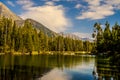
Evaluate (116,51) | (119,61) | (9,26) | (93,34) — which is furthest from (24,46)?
(119,61)

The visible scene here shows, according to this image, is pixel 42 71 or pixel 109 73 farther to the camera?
pixel 42 71

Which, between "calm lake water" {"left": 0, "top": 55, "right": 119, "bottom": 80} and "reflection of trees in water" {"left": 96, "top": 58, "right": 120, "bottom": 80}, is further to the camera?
"reflection of trees in water" {"left": 96, "top": 58, "right": 120, "bottom": 80}

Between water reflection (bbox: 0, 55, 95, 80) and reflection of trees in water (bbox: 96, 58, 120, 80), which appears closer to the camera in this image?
water reflection (bbox: 0, 55, 95, 80)

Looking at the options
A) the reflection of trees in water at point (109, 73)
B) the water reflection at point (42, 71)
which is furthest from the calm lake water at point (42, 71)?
the reflection of trees in water at point (109, 73)

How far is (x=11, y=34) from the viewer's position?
541 feet

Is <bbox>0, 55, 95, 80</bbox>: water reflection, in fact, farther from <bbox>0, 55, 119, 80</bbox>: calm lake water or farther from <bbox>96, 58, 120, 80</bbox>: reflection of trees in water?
<bbox>96, 58, 120, 80</bbox>: reflection of trees in water

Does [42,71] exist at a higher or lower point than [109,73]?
higher

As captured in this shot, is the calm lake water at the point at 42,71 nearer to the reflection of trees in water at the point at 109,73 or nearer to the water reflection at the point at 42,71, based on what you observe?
the water reflection at the point at 42,71

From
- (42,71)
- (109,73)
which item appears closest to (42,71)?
(42,71)

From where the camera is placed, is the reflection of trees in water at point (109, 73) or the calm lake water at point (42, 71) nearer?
the calm lake water at point (42, 71)

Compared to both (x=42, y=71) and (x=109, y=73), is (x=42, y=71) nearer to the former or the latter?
(x=42, y=71)

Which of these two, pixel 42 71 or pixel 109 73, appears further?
pixel 42 71

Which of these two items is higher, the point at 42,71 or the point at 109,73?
the point at 42,71

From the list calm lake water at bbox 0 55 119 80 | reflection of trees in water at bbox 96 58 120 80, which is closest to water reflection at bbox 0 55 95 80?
calm lake water at bbox 0 55 119 80
